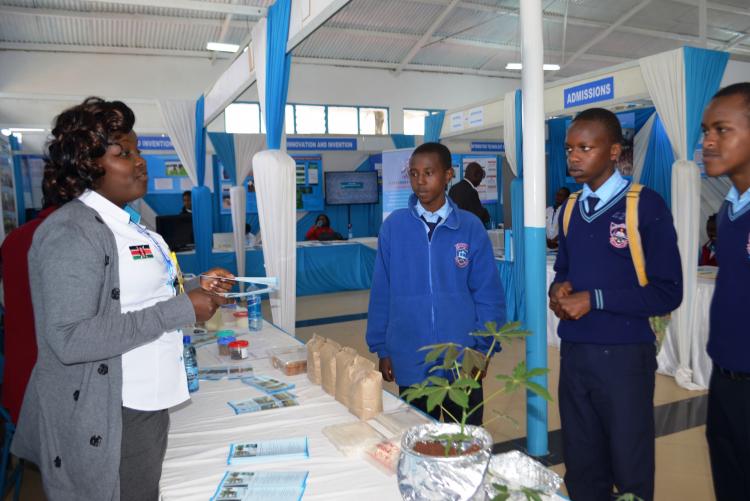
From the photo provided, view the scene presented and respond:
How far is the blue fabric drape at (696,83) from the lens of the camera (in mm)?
3771

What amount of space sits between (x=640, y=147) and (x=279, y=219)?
6202mm

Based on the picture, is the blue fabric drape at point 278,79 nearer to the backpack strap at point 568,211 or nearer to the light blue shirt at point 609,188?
the backpack strap at point 568,211

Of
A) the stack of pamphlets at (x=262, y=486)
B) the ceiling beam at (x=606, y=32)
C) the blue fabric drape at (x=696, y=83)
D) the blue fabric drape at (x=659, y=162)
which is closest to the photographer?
the stack of pamphlets at (x=262, y=486)

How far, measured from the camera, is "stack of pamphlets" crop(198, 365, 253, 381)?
6.49 ft

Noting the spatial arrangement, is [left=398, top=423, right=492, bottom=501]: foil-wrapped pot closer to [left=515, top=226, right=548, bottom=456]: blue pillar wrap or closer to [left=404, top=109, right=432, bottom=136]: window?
[left=515, top=226, right=548, bottom=456]: blue pillar wrap

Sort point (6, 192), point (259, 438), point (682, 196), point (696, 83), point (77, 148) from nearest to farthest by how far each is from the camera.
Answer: point (77, 148) < point (259, 438) < point (682, 196) < point (696, 83) < point (6, 192)

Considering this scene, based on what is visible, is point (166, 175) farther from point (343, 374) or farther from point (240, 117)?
point (343, 374)

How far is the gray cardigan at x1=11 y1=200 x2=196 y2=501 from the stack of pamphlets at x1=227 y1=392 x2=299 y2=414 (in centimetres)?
55

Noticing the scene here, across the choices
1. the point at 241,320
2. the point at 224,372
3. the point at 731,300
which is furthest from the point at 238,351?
the point at 731,300

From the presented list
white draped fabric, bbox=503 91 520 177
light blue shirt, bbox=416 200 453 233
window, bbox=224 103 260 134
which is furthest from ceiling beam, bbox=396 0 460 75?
light blue shirt, bbox=416 200 453 233

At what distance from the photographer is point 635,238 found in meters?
1.49

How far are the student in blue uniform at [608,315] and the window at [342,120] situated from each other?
1105 cm

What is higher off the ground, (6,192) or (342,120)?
(342,120)

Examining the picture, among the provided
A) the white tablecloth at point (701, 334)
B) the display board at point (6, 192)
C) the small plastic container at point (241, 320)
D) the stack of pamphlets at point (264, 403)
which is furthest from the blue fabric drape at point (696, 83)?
the display board at point (6, 192)
